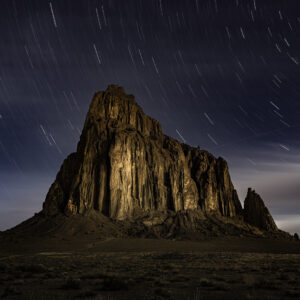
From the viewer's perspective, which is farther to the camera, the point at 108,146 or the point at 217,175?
the point at 217,175

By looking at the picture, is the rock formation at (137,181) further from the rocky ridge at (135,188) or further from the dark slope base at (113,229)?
the dark slope base at (113,229)

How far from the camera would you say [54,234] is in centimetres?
7144

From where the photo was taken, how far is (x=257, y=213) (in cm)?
11712

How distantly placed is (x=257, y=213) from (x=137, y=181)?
5389cm

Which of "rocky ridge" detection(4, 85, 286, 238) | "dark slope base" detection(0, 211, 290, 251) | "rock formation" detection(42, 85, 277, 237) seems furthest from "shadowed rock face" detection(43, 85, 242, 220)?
"dark slope base" detection(0, 211, 290, 251)

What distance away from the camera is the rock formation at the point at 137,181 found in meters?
88.2

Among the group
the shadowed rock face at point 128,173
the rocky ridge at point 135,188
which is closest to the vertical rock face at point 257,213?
the rocky ridge at point 135,188

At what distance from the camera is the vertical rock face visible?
113 meters

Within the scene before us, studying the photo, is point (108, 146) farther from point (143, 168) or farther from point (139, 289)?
point (139, 289)

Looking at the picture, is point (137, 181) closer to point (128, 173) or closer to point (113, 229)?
point (128, 173)

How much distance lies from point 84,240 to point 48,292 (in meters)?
59.8

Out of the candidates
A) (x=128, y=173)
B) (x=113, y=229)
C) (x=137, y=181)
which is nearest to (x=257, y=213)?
(x=137, y=181)

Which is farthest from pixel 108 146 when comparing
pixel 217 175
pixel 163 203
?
pixel 217 175

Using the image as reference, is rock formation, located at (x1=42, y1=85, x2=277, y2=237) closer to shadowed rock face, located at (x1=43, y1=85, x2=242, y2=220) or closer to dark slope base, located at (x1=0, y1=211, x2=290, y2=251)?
shadowed rock face, located at (x1=43, y1=85, x2=242, y2=220)
